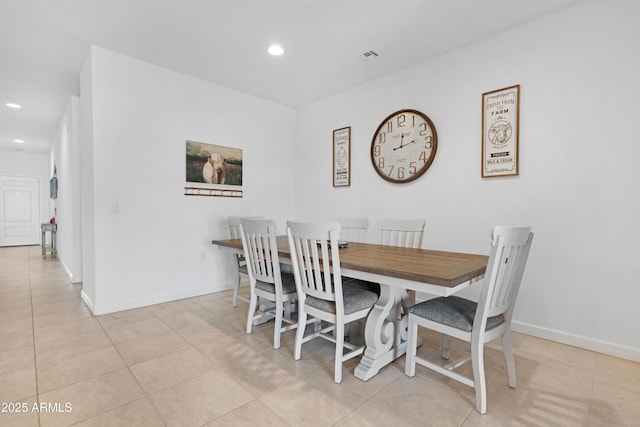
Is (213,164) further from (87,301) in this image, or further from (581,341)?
(581,341)

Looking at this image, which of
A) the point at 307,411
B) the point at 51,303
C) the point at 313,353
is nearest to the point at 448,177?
the point at 313,353

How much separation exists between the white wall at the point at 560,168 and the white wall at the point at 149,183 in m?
2.46

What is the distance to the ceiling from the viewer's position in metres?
2.44

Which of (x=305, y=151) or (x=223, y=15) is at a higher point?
(x=223, y=15)

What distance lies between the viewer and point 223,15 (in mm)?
2549

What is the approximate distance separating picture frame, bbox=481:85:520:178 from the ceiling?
1.91 feet

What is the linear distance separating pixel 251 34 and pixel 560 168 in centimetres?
288

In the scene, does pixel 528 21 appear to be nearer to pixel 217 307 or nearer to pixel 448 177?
pixel 448 177

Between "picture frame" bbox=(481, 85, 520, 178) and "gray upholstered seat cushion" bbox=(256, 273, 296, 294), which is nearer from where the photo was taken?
"gray upholstered seat cushion" bbox=(256, 273, 296, 294)

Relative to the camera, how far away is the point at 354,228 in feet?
10.7

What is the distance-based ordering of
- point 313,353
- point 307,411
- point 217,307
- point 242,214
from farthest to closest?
point 242,214 < point 217,307 < point 313,353 < point 307,411

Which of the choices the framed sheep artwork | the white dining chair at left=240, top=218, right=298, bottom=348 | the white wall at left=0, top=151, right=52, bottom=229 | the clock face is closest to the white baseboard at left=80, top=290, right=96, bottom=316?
the framed sheep artwork

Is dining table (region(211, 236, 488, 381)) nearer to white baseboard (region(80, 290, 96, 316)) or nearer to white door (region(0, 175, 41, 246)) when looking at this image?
white baseboard (region(80, 290, 96, 316))

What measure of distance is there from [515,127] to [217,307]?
11.0ft
